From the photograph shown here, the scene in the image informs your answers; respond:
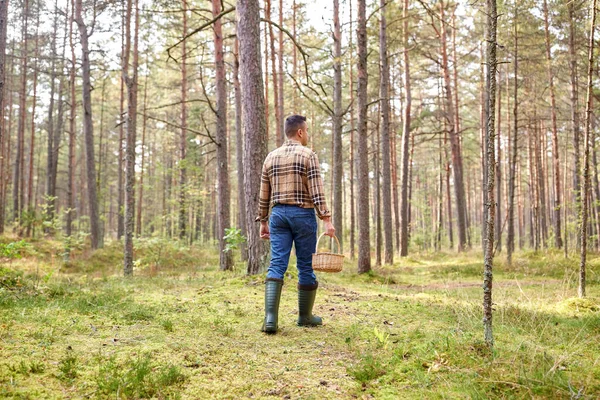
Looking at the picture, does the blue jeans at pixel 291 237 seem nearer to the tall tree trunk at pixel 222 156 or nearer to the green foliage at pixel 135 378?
the green foliage at pixel 135 378

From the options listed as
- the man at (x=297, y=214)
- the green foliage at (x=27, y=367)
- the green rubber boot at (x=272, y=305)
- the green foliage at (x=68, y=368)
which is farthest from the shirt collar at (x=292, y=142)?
the green foliage at (x=27, y=367)

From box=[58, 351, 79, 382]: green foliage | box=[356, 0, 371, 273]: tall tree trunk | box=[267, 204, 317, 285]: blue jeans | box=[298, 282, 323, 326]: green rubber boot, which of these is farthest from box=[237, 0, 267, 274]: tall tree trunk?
box=[58, 351, 79, 382]: green foliage

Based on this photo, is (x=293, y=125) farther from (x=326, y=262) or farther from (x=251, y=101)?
(x=251, y=101)

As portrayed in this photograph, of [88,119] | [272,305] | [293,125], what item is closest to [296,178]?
[293,125]

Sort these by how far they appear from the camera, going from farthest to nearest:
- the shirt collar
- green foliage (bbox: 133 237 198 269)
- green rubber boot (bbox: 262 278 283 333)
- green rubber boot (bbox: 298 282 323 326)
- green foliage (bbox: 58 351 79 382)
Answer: green foliage (bbox: 133 237 198 269)
the shirt collar
green rubber boot (bbox: 298 282 323 326)
green rubber boot (bbox: 262 278 283 333)
green foliage (bbox: 58 351 79 382)

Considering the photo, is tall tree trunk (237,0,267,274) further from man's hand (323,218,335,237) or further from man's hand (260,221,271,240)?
man's hand (323,218,335,237)

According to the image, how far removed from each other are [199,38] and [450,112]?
44.5 feet

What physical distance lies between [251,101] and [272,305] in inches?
162

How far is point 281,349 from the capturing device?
12.1 ft

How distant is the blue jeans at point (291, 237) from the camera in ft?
14.2

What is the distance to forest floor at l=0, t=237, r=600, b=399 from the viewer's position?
253 cm

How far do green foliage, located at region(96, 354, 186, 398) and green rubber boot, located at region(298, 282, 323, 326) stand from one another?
1.82 m

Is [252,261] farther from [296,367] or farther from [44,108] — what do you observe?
[44,108]

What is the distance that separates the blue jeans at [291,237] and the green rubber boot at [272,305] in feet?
0.25
